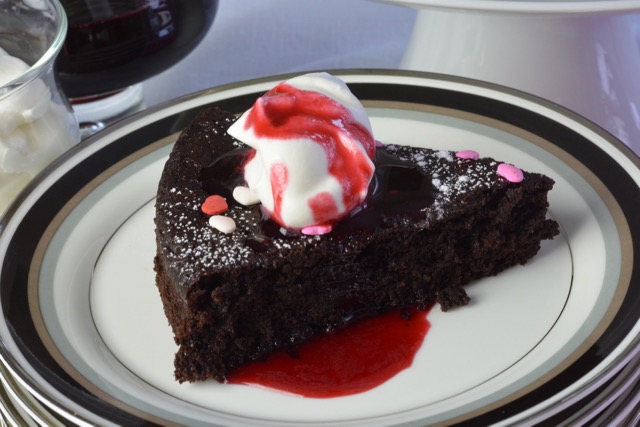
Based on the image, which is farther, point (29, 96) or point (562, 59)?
point (562, 59)

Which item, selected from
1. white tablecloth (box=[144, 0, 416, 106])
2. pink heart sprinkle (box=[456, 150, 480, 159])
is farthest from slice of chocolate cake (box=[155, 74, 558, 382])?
white tablecloth (box=[144, 0, 416, 106])

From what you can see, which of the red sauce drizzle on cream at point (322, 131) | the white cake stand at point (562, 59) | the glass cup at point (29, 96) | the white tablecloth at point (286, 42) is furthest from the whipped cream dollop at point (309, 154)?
the white tablecloth at point (286, 42)

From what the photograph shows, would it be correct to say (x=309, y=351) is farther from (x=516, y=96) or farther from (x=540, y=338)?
(x=516, y=96)

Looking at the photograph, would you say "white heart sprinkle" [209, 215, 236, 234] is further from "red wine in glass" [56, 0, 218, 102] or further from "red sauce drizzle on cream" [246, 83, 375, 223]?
"red wine in glass" [56, 0, 218, 102]

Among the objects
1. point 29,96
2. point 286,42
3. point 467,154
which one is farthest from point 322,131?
point 286,42

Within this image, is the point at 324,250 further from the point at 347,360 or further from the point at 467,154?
the point at 467,154

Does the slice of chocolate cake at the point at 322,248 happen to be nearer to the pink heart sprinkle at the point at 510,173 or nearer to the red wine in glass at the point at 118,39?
the pink heart sprinkle at the point at 510,173
